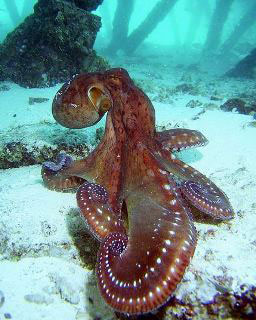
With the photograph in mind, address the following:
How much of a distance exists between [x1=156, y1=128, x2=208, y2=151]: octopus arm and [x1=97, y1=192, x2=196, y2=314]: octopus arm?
Answer: 49.7 inches

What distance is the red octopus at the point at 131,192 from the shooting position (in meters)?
2.12

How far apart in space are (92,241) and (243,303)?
1.52 m

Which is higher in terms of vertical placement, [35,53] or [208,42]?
[35,53]

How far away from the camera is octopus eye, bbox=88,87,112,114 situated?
3322mm

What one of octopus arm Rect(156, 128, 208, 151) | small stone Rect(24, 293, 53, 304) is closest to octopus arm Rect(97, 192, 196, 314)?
small stone Rect(24, 293, 53, 304)

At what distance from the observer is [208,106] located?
27.6 feet

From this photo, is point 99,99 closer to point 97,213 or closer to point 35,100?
point 97,213

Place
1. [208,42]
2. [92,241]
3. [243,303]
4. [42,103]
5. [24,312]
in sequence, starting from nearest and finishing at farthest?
[243,303], [24,312], [92,241], [42,103], [208,42]

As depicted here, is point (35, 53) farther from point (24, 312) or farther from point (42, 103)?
point (24, 312)

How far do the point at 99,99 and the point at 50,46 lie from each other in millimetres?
6807

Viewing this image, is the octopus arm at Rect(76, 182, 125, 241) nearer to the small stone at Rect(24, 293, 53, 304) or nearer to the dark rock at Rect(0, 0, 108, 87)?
the small stone at Rect(24, 293, 53, 304)

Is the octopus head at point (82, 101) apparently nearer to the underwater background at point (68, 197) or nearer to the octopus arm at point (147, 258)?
the underwater background at point (68, 197)

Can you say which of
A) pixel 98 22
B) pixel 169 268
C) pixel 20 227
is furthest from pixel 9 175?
pixel 98 22

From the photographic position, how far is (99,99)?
11.2ft
